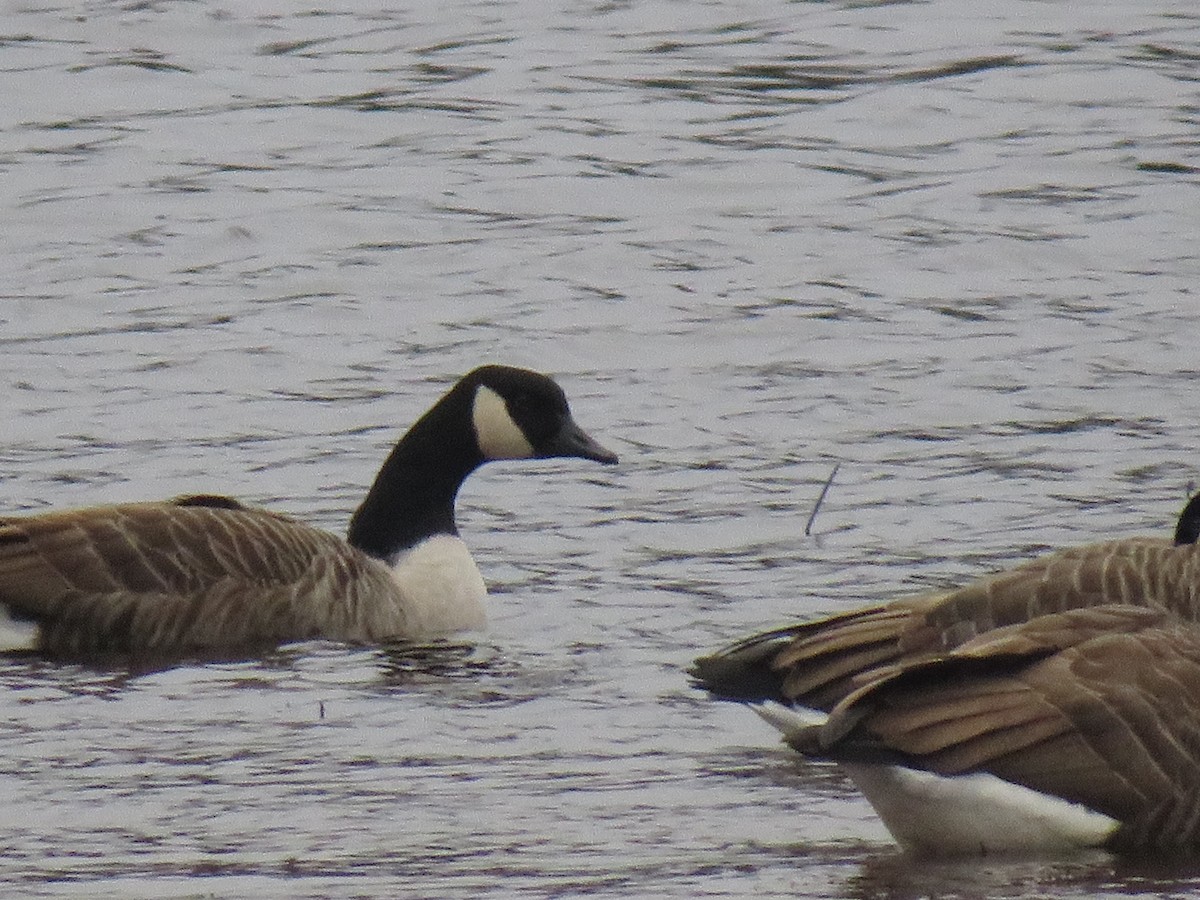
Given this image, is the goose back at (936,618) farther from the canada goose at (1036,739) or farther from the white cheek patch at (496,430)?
the white cheek patch at (496,430)

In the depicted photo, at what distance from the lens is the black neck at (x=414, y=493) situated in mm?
11609

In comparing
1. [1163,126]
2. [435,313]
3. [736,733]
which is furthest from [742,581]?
[1163,126]

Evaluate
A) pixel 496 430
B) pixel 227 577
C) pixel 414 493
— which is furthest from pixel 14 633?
pixel 496 430

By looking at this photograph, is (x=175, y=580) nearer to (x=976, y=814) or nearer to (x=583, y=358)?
(x=976, y=814)

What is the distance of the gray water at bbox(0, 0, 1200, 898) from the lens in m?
8.00

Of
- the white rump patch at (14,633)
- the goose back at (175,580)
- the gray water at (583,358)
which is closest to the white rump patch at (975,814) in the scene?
the gray water at (583,358)

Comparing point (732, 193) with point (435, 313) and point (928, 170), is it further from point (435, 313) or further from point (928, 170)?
point (435, 313)

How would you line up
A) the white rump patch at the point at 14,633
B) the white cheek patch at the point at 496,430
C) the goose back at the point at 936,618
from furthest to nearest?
the white cheek patch at the point at 496,430, the white rump patch at the point at 14,633, the goose back at the point at 936,618

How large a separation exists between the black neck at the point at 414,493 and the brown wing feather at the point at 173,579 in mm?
633

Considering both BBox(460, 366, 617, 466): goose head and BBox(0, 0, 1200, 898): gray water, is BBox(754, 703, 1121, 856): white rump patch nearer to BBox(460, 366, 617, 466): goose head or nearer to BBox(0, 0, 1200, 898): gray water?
BBox(0, 0, 1200, 898): gray water

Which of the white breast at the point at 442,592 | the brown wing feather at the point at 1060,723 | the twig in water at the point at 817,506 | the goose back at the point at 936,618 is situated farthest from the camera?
the twig in water at the point at 817,506

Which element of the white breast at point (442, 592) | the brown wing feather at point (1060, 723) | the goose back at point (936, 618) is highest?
the brown wing feather at point (1060, 723)

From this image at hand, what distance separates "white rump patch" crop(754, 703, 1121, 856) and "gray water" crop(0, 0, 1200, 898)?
10 cm

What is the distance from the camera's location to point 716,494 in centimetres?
1238
